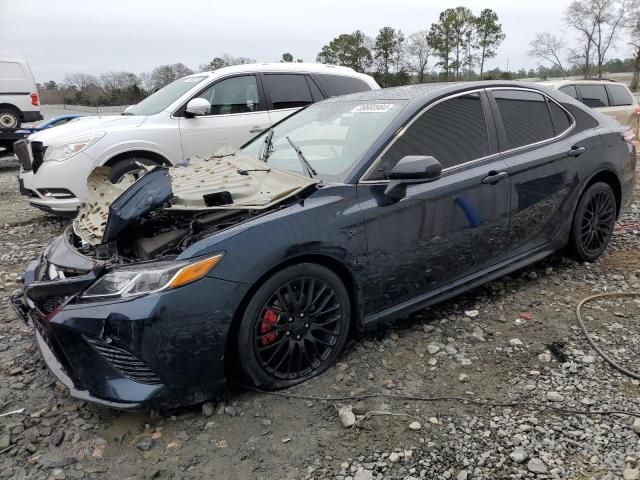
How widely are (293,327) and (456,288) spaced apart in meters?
1.24

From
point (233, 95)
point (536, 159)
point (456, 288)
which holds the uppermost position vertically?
point (233, 95)

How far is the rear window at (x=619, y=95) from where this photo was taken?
9.72 m

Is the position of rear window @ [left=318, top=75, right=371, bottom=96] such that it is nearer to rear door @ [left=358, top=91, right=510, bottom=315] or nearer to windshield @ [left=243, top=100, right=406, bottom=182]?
windshield @ [left=243, top=100, right=406, bottom=182]

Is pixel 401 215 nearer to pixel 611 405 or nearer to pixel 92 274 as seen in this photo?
pixel 611 405

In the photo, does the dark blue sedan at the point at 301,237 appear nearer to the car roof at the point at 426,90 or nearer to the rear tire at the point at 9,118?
the car roof at the point at 426,90

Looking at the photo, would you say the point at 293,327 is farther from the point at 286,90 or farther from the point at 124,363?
the point at 286,90

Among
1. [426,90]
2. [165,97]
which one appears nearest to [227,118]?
[165,97]

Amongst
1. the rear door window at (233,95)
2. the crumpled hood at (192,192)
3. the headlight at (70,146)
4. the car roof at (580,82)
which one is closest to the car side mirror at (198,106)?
the rear door window at (233,95)

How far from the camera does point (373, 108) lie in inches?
133

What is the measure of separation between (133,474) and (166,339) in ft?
1.94

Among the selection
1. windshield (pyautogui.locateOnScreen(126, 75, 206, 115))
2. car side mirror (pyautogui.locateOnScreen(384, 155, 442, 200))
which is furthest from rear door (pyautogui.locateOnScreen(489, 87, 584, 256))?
windshield (pyautogui.locateOnScreen(126, 75, 206, 115))

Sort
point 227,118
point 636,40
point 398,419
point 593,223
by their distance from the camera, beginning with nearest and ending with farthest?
point 398,419 → point 593,223 → point 227,118 → point 636,40

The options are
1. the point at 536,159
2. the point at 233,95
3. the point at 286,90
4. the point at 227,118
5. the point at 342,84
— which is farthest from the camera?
the point at 342,84

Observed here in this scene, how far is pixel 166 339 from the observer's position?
2.30 metres
